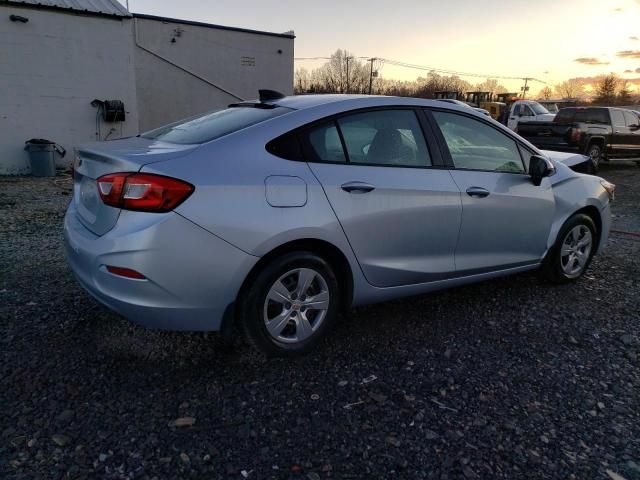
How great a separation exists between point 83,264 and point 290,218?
1.20m

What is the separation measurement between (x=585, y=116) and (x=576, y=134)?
3.79 feet

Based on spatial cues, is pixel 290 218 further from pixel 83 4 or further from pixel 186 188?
pixel 83 4

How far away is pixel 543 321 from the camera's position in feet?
12.0

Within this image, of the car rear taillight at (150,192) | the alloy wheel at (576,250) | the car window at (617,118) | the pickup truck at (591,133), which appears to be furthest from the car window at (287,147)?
the car window at (617,118)

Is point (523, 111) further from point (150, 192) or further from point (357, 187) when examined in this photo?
point (150, 192)

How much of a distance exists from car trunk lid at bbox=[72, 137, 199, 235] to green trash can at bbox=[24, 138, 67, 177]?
29.4 ft

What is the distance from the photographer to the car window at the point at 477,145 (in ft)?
11.6

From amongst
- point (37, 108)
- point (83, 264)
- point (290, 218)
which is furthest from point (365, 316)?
point (37, 108)

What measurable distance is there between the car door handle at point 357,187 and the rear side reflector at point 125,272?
1.25m

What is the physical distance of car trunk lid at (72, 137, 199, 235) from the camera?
8.32 ft

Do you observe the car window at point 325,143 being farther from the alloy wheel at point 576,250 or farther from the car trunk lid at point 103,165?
the alloy wheel at point 576,250

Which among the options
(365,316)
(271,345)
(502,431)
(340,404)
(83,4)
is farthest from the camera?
(83,4)

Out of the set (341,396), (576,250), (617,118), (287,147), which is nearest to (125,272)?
(287,147)

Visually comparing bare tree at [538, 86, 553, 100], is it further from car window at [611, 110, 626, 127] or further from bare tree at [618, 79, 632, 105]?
car window at [611, 110, 626, 127]
